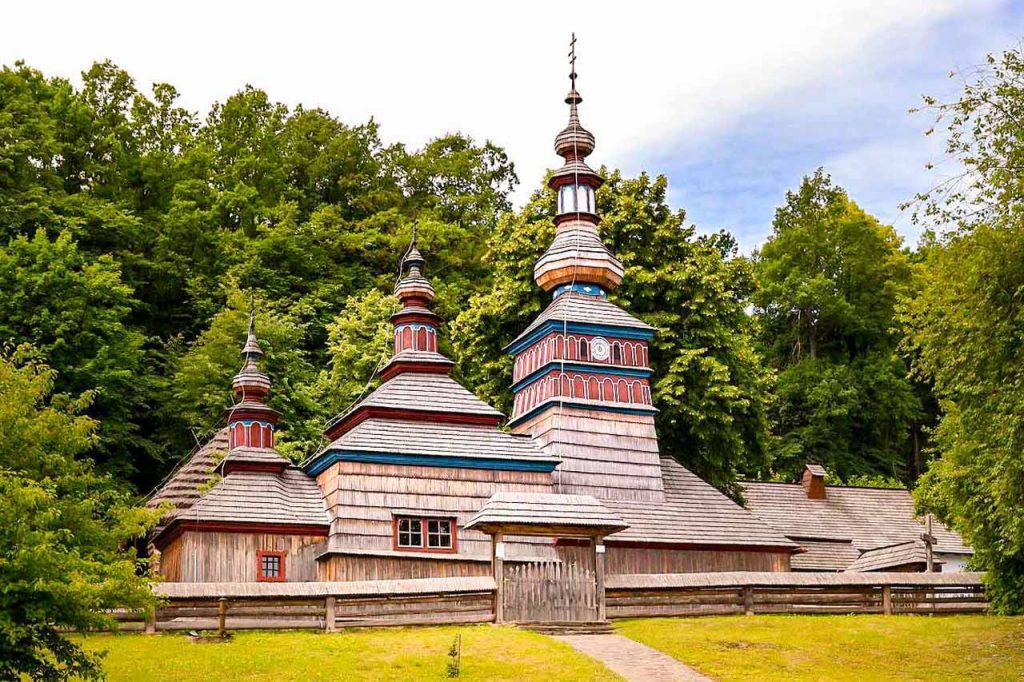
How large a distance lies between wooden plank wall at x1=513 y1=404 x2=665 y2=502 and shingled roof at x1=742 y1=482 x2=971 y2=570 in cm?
1070

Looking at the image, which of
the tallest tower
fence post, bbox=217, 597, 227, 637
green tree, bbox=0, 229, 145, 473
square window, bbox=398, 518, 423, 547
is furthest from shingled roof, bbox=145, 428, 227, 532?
fence post, bbox=217, 597, 227, 637

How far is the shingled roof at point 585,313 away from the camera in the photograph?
36.5m

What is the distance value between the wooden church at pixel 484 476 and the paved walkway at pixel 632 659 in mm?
2736

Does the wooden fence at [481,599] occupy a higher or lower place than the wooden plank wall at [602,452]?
lower

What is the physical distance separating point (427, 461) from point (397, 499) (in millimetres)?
1181

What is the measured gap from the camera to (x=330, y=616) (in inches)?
985

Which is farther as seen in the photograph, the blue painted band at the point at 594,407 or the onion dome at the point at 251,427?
the blue painted band at the point at 594,407

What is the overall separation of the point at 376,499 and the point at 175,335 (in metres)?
25.6

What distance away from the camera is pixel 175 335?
54.9m

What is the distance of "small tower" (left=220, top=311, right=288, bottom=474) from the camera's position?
3406 cm

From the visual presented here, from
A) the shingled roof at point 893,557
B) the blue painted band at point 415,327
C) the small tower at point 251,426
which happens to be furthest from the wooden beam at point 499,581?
the shingled roof at point 893,557

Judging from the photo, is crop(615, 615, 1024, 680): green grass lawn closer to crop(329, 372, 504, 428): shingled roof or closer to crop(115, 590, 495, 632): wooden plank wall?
crop(115, 590, 495, 632): wooden plank wall

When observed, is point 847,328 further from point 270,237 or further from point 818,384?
point 270,237

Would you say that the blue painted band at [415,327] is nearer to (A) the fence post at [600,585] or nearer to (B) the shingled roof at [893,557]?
(A) the fence post at [600,585]
